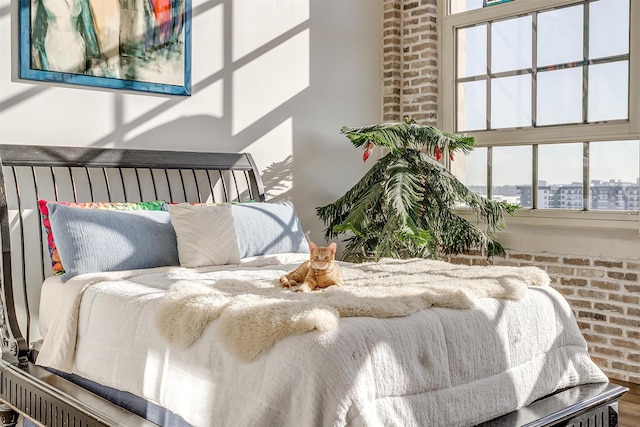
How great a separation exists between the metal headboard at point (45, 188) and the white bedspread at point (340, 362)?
0.44 metres

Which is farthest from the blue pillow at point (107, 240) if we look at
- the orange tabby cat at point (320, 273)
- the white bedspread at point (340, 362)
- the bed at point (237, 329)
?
the orange tabby cat at point (320, 273)

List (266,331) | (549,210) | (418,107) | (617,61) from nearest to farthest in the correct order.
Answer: (266,331), (617,61), (549,210), (418,107)

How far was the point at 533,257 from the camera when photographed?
14.6ft

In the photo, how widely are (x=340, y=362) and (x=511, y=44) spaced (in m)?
3.45

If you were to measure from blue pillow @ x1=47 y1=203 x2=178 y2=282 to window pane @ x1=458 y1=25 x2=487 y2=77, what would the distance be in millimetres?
2724

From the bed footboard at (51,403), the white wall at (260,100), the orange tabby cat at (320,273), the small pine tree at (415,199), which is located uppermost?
the white wall at (260,100)

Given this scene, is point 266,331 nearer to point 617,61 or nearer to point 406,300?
point 406,300

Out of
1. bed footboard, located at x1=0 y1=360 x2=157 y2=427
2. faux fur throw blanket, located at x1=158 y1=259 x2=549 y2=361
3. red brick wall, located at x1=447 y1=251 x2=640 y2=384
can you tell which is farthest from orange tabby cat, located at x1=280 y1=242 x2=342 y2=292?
red brick wall, located at x1=447 y1=251 x2=640 y2=384

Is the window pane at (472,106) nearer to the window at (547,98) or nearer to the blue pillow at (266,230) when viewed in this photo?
the window at (547,98)

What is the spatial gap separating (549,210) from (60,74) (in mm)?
3045

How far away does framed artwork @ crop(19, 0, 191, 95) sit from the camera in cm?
337

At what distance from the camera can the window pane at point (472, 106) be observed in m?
4.82

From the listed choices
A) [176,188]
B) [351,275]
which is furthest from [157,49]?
[351,275]

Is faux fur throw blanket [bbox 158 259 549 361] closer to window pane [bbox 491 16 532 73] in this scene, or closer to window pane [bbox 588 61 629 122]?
window pane [bbox 588 61 629 122]
